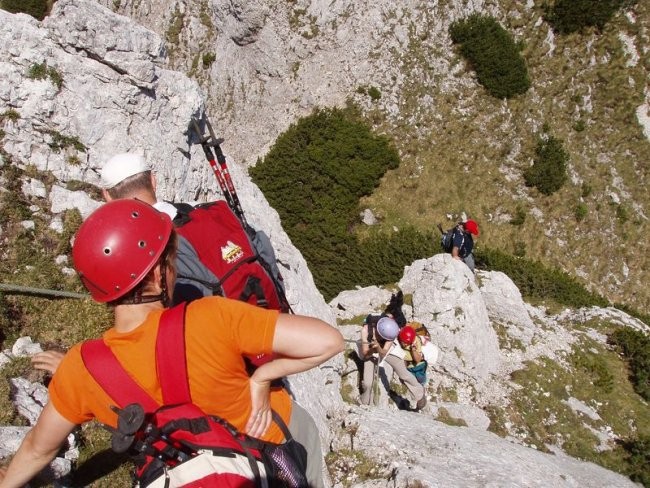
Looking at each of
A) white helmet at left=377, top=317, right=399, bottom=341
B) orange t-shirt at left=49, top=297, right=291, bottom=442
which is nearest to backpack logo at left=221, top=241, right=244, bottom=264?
orange t-shirt at left=49, top=297, right=291, bottom=442

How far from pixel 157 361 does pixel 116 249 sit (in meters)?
0.73

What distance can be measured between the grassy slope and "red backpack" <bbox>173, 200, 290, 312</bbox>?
73.6 ft

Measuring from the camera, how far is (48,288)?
23.4 feet

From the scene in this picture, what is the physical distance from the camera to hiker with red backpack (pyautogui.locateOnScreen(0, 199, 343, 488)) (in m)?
2.60

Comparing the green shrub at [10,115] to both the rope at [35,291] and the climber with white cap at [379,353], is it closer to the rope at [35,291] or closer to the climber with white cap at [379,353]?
the rope at [35,291]

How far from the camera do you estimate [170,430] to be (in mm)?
2646

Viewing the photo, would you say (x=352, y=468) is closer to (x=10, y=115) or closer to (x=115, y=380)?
(x=115, y=380)

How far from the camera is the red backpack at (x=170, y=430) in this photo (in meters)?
2.57

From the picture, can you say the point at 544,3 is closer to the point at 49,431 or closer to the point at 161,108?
the point at 161,108

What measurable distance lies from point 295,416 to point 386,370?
10.5 metres

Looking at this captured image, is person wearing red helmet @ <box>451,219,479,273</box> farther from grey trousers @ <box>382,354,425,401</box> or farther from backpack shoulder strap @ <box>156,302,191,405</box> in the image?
backpack shoulder strap @ <box>156,302,191,405</box>

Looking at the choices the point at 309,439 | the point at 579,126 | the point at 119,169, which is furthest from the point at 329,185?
the point at 309,439

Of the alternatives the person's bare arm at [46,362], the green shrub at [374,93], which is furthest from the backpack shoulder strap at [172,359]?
the green shrub at [374,93]

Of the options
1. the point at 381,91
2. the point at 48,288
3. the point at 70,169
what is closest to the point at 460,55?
the point at 381,91
